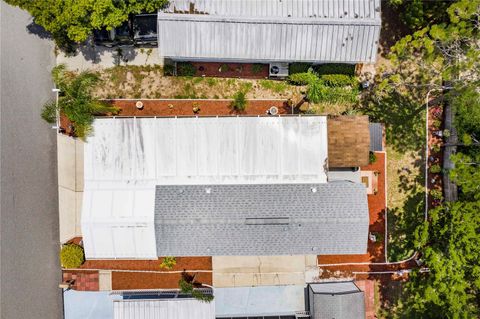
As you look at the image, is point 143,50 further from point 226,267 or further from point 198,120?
point 226,267

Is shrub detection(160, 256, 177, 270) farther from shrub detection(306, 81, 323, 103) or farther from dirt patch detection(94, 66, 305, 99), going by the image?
shrub detection(306, 81, 323, 103)

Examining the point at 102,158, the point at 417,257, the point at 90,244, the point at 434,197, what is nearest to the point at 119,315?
the point at 90,244

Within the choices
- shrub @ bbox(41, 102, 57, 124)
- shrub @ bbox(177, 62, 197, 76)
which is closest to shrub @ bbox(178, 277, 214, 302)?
shrub @ bbox(41, 102, 57, 124)

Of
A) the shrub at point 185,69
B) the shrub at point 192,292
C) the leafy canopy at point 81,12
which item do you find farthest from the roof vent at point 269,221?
the leafy canopy at point 81,12

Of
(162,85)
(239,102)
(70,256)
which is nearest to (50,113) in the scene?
(162,85)

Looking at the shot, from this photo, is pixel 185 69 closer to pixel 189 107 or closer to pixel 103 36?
pixel 189 107
